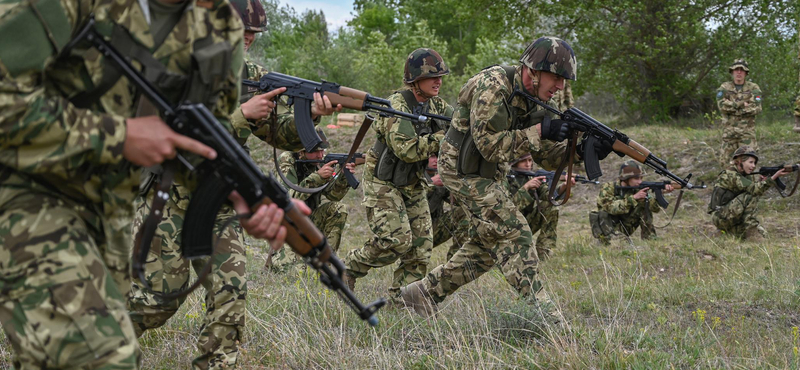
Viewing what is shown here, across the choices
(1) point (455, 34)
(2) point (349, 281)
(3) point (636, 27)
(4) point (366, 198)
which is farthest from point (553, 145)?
(1) point (455, 34)

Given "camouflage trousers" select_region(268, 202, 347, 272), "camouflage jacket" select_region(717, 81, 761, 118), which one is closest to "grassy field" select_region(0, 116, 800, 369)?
"camouflage trousers" select_region(268, 202, 347, 272)

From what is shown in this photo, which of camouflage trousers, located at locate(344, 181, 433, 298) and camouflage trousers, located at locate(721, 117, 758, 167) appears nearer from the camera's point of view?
camouflage trousers, located at locate(344, 181, 433, 298)

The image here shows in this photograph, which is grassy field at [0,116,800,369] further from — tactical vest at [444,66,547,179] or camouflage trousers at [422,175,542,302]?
tactical vest at [444,66,547,179]

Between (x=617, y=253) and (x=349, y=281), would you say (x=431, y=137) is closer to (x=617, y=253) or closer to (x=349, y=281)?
(x=349, y=281)

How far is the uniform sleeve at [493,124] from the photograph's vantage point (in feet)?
17.3

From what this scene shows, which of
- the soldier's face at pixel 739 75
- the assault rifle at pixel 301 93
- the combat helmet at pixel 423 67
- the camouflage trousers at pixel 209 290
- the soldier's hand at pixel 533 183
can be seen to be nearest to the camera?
the camouflage trousers at pixel 209 290

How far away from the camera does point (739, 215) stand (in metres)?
10.9

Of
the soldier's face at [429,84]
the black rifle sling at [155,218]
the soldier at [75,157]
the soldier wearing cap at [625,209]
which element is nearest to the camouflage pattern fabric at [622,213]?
the soldier wearing cap at [625,209]

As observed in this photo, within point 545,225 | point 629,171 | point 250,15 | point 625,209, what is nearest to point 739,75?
point 629,171

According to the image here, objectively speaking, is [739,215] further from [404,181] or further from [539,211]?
[404,181]

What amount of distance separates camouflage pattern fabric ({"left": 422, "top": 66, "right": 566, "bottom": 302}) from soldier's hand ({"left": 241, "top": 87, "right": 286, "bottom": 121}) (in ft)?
5.09

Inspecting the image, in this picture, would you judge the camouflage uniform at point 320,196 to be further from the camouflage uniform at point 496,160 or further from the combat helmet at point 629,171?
the combat helmet at point 629,171

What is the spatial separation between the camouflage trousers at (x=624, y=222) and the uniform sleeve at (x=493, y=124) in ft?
19.8

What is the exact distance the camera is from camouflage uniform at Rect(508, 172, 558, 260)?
9586 mm
